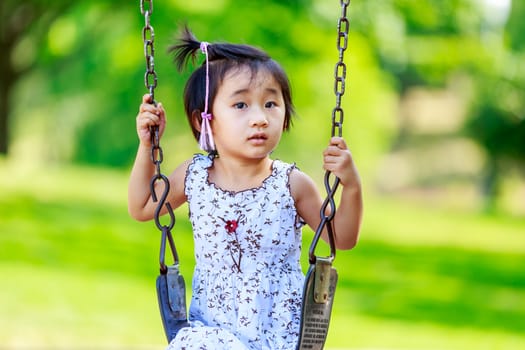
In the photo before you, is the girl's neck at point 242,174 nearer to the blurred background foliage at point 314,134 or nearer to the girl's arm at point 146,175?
the girl's arm at point 146,175

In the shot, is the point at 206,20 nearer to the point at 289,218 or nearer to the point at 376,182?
the point at 289,218

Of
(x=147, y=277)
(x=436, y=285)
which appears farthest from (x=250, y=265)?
(x=436, y=285)

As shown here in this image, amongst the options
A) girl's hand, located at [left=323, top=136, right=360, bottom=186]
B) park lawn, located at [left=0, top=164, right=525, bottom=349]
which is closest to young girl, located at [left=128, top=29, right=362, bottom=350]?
girl's hand, located at [left=323, top=136, right=360, bottom=186]

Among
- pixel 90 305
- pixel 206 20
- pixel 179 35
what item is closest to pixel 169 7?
pixel 206 20

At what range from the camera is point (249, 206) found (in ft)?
10.3

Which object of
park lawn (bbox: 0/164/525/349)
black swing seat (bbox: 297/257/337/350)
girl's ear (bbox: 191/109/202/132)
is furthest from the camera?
park lawn (bbox: 0/164/525/349)

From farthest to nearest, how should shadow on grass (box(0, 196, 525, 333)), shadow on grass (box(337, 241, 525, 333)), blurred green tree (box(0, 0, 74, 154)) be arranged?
blurred green tree (box(0, 0, 74, 154)) < shadow on grass (box(0, 196, 525, 333)) < shadow on grass (box(337, 241, 525, 333))

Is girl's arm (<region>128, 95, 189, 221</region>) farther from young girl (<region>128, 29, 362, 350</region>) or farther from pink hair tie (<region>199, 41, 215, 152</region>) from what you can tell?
pink hair tie (<region>199, 41, 215, 152</region>)

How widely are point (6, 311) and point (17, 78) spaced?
10103mm

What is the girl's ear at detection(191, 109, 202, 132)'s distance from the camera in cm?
327

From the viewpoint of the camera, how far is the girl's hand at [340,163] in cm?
303

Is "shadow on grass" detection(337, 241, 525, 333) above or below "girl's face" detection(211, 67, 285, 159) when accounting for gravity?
below

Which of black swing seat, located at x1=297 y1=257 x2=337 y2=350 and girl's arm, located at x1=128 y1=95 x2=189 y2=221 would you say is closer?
black swing seat, located at x1=297 y1=257 x2=337 y2=350

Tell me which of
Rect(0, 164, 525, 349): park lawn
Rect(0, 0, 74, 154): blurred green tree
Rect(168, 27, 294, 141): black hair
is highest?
Rect(0, 0, 74, 154): blurred green tree
